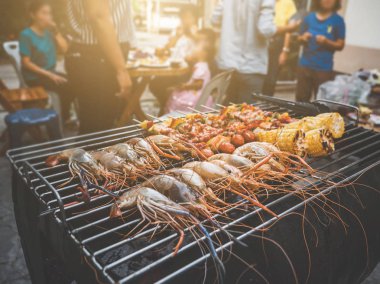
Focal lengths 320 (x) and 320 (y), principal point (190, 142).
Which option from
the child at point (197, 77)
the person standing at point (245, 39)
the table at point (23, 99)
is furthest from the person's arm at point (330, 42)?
the table at point (23, 99)

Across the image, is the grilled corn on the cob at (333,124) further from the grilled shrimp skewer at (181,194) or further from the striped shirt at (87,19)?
the striped shirt at (87,19)

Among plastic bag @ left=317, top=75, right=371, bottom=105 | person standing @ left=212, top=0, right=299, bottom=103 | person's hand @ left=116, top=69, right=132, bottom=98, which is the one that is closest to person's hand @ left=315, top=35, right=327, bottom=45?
plastic bag @ left=317, top=75, right=371, bottom=105

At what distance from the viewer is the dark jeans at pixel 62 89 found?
6.56 metres

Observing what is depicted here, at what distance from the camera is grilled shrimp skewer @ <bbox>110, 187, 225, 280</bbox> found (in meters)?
1.54

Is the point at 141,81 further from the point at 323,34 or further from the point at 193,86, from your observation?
the point at 323,34

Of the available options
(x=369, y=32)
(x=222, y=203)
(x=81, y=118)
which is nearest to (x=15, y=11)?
(x=81, y=118)

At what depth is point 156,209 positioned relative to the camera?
5.27 feet

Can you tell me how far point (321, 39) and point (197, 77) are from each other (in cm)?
257

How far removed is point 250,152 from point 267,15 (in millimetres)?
3228

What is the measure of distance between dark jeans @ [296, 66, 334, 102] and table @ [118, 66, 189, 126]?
2623 millimetres

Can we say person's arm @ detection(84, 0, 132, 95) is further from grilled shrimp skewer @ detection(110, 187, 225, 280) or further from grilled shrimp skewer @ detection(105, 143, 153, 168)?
grilled shrimp skewer @ detection(110, 187, 225, 280)

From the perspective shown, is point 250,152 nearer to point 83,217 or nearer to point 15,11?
point 83,217

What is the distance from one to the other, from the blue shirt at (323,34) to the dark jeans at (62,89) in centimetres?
518

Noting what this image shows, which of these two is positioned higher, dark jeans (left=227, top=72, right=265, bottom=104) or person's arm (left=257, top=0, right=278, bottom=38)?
person's arm (left=257, top=0, right=278, bottom=38)
